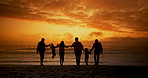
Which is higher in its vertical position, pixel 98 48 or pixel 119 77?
pixel 98 48

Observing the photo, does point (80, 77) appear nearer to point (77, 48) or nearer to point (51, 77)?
point (51, 77)

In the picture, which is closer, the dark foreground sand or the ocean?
A: the dark foreground sand

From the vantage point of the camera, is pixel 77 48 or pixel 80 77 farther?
pixel 77 48

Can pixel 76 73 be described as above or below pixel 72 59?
above

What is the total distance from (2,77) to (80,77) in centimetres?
397

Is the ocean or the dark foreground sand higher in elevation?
the dark foreground sand

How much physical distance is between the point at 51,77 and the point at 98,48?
248 inches

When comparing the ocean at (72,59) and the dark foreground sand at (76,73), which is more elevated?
the dark foreground sand at (76,73)

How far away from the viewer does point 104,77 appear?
688 centimetres

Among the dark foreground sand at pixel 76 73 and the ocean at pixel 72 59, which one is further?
the ocean at pixel 72 59

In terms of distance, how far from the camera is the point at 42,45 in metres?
12.6

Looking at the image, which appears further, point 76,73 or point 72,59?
point 72,59

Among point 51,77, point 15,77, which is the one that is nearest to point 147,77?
point 51,77

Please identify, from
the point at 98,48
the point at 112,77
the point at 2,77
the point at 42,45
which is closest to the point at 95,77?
the point at 112,77
